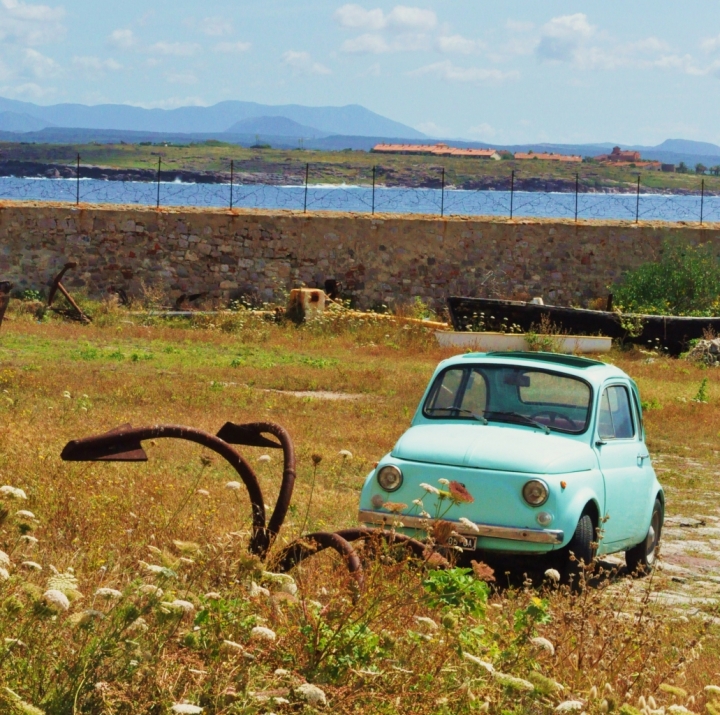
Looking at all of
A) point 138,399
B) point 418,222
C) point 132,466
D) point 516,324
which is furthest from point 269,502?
point 418,222

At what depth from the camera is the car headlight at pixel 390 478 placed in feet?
25.9

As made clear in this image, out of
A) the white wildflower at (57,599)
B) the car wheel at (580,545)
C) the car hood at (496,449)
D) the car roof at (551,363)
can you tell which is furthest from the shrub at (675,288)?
the white wildflower at (57,599)

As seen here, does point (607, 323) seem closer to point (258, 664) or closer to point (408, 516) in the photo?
point (408, 516)

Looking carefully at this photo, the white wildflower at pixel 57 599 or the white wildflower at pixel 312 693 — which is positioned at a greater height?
the white wildflower at pixel 57 599

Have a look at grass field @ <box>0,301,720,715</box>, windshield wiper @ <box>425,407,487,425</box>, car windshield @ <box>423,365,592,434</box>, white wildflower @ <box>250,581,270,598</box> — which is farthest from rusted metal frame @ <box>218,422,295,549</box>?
car windshield @ <box>423,365,592,434</box>

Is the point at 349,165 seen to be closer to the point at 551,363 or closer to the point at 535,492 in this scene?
the point at 551,363

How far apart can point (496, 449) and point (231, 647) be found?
170 inches

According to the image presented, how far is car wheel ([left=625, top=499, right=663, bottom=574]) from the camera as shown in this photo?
9.14 meters

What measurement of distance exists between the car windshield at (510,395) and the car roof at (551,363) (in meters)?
0.05

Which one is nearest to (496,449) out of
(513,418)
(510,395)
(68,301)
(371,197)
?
(513,418)

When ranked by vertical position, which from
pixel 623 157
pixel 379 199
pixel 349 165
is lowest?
pixel 379 199

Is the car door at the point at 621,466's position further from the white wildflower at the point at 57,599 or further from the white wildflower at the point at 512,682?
the white wildflower at the point at 57,599

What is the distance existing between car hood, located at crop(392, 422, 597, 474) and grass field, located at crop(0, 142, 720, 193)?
76.8 metres

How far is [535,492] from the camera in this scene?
7.66 meters
